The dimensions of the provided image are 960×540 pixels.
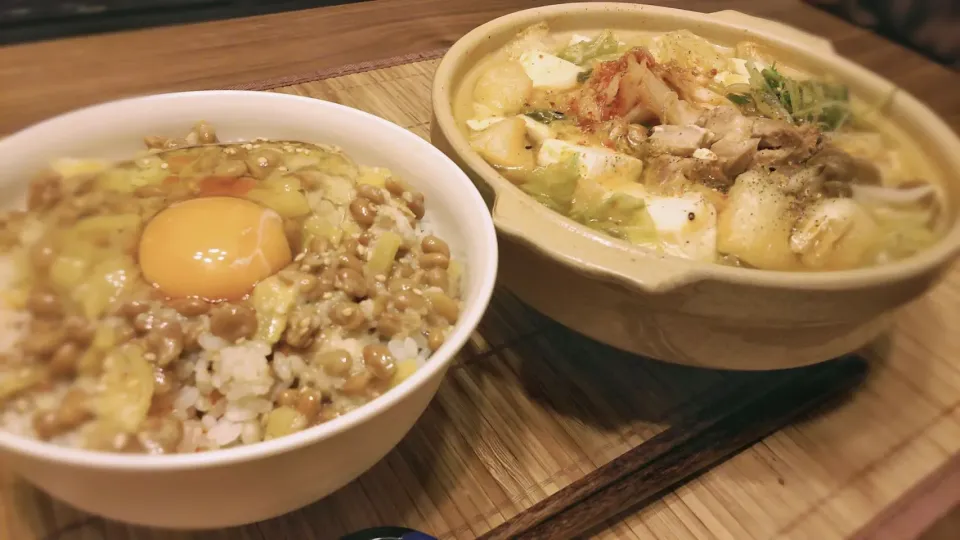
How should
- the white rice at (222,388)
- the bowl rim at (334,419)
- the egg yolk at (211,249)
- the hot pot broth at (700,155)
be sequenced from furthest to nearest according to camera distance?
the hot pot broth at (700,155) → the egg yolk at (211,249) → the white rice at (222,388) → the bowl rim at (334,419)

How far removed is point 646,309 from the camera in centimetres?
118

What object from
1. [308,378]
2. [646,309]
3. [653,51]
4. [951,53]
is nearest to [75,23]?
[653,51]

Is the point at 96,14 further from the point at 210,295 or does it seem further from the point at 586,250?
the point at 586,250

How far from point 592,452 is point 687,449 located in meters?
0.18

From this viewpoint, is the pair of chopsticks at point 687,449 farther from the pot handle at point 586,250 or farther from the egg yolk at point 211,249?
the egg yolk at point 211,249

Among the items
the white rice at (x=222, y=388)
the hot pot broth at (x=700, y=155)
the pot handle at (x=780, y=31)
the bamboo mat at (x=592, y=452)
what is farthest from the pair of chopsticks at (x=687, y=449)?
the pot handle at (x=780, y=31)

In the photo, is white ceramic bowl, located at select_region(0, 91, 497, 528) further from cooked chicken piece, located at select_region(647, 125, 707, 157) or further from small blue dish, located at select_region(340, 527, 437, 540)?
cooked chicken piece, located at select_region(647, 125, 707, 157)

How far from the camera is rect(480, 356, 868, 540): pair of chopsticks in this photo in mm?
1152

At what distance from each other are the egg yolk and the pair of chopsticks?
1.83 ft

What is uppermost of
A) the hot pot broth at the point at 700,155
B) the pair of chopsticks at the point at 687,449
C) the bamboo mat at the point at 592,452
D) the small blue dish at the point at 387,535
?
the hot pot broth at the point at 700,155

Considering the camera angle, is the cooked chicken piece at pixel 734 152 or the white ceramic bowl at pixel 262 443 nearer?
the white ceramic bowl at pixel 262 443

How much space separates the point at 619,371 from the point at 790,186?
530 mm

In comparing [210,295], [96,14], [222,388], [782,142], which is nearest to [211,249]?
[210,295]

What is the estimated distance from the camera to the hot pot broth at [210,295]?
0.91m
